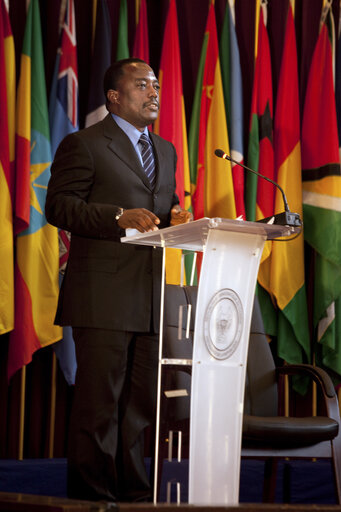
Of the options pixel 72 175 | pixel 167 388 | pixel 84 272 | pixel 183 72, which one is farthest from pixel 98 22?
pixel 167 388

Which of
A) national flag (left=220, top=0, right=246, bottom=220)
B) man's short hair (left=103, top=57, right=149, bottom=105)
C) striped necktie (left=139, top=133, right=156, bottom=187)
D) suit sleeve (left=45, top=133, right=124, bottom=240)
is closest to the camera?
suit sleeve (left=45, top=133, right=124, bottom=240)

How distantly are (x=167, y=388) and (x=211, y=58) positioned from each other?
9.27 feet

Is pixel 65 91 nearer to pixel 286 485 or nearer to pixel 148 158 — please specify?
pixel 148 158

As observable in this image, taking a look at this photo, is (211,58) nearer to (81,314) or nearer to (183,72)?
(183,72)

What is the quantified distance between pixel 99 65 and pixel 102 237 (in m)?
1.87

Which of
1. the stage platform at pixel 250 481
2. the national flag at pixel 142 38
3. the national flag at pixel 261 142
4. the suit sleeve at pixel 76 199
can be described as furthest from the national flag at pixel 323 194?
the suit sleeve at pixel 76 199

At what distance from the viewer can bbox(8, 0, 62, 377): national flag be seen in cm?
389

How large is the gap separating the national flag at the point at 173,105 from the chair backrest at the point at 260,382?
138 cm

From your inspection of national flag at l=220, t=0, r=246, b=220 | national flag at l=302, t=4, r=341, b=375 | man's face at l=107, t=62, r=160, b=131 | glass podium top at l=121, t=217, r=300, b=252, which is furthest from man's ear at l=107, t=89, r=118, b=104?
national flag at l=302, t=4, r=341, b=375

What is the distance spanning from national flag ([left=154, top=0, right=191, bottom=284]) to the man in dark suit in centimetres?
147

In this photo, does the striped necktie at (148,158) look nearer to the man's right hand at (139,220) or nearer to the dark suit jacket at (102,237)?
the dark suit jacket at (102,237)

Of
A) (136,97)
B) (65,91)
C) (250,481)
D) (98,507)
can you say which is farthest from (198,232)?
(65,91)

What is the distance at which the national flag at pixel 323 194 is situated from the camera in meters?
4.34

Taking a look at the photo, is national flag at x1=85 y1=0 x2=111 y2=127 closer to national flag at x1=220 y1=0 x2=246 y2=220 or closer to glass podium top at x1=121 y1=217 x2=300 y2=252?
national flag at x1=220 y1=0 x2=246 y2=220
